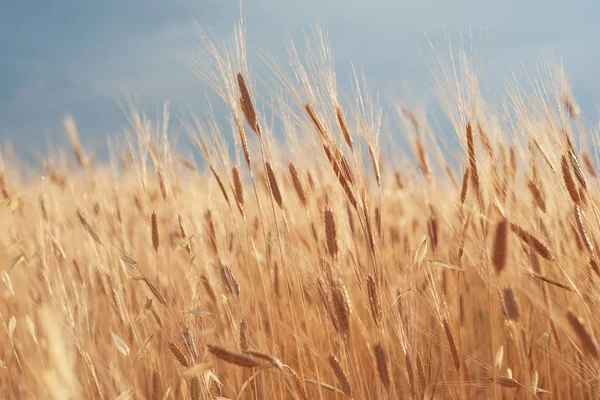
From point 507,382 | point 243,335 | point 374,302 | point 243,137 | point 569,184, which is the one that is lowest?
point 507,382

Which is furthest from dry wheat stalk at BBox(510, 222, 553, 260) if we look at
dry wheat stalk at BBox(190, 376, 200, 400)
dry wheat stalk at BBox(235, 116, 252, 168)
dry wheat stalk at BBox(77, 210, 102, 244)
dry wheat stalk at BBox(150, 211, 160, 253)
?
dry wheat stalk at BBox(77, 210, 102, 244)

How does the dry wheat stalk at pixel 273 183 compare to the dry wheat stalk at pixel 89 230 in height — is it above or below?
above

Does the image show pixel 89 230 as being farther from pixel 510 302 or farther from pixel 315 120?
pixel 510 302

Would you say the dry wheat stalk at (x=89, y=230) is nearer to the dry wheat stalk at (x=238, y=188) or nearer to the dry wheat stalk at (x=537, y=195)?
the dry wheat stalk at (x=238, y=188)

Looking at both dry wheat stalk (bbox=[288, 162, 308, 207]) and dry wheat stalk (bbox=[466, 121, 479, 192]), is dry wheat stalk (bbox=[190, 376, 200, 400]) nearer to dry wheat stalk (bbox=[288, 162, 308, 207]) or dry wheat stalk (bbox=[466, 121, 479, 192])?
dry wheat stalk (bbox=[288, 162, 308, 207])

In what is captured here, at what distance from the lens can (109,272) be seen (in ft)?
4.75

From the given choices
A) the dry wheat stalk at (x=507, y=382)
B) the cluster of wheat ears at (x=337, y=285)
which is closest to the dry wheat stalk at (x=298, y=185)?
the cluster of wheat ears at (x=337, y=285)

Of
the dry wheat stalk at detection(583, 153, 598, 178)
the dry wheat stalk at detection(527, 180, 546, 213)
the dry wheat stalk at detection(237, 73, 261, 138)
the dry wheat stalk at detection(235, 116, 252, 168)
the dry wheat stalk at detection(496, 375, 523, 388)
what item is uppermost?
the dry wheat stalk at detection(237, 73, 261, 138)

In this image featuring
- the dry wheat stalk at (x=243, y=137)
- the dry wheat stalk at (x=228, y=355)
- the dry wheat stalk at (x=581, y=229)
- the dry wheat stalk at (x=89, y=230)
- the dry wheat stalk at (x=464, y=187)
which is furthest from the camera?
the dry wheat stalk at (x=89, y=230)

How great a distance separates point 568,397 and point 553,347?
268mm

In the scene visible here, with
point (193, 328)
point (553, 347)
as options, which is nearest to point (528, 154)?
point (553, 347)

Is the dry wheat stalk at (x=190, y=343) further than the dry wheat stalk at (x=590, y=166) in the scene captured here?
No

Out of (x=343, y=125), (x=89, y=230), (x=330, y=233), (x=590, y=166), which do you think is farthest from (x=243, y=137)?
(x=590, y=166)

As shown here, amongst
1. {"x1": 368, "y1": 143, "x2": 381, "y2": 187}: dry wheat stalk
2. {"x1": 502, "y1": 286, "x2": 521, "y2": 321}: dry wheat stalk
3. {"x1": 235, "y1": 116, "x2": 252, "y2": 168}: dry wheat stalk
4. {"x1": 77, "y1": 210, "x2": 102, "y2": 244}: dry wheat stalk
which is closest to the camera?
{"x1": 502, "y1": 286, "x2": 521, "y2": 321}: dry wheat stalk
